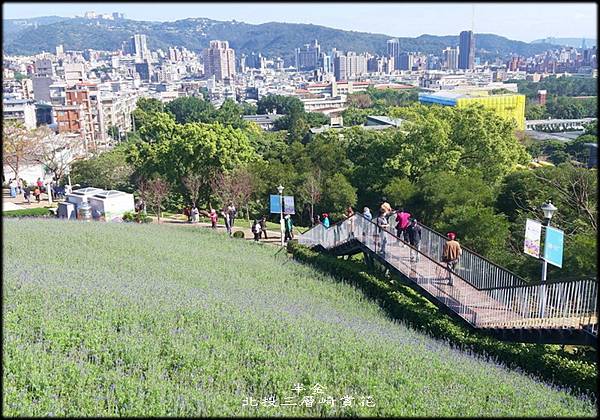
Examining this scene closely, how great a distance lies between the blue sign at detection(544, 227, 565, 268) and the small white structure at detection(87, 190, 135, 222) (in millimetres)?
17399

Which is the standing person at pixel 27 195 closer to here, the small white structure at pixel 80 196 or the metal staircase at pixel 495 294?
the small white structure at pixel 80 196

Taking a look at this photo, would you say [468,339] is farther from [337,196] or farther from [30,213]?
[30,213]

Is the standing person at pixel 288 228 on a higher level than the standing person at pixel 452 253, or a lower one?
lower

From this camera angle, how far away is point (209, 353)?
24.3ft

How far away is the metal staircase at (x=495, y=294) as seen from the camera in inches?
340

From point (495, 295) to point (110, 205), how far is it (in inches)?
650

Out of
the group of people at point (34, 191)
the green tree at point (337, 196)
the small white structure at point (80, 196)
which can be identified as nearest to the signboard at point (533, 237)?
the green tree at point (337, 196)

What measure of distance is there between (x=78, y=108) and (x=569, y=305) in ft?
288

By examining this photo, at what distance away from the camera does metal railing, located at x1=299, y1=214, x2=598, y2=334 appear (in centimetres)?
866

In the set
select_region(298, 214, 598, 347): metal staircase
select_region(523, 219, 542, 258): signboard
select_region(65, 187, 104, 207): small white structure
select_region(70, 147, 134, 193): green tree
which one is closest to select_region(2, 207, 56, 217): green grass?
select_region(65, 187, 104, 207): small white structure

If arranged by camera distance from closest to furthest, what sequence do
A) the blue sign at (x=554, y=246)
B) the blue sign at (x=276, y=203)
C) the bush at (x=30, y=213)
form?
1. the blue sign at (x=554, y=246)
2. the blue sign at (x=276, y=203)
3. the bush at (x=30, y=213)

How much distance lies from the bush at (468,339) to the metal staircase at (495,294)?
0.29 metres

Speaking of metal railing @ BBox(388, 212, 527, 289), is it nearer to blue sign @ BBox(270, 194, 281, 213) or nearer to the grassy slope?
the grassy slope

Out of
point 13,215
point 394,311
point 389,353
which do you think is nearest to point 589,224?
point 394,311
